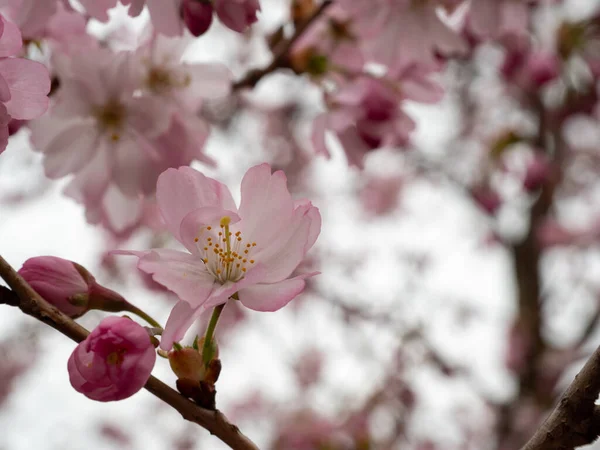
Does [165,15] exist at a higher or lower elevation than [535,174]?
lower

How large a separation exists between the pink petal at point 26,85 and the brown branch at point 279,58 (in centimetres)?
60

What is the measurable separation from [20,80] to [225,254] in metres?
0.23

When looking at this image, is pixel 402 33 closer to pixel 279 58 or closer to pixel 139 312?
pixel 279 58

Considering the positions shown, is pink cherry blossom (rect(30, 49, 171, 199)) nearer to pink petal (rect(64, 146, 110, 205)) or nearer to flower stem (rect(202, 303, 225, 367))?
pink petal (rect(64, 146, 110, 205))

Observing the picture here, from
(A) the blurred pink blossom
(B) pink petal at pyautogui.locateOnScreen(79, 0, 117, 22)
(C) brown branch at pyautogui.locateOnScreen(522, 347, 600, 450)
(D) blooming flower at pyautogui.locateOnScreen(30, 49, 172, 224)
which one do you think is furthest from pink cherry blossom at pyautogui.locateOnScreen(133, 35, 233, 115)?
(A) the blurred pink blossom

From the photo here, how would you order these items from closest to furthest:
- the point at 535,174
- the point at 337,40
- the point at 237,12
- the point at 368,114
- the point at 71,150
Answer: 1. the point at 237,12
2. the point at 71,150
3. the point at 368,114
4. the point at 337,40
5. the point at 535,174

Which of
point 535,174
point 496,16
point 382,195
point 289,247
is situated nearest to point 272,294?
point 289,247

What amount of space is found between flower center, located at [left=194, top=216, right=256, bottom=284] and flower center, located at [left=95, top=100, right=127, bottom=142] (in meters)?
0.44

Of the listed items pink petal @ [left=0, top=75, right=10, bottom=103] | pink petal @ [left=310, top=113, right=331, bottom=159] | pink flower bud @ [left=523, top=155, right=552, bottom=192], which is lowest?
pink petal @ [left=0, top=75, right=10, bottom=103]

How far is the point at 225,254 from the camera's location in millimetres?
585

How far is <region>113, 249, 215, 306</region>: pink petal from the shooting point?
53cm

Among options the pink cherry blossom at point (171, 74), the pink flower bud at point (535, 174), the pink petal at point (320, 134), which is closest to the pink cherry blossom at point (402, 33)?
the pink petal at point (320, 134)

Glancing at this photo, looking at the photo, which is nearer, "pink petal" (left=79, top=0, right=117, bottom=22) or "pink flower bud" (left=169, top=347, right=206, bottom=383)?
"pink flower bud" (left=169, top=347, right=206, bottom=383)

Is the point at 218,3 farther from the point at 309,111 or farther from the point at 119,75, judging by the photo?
the point at 309,111
